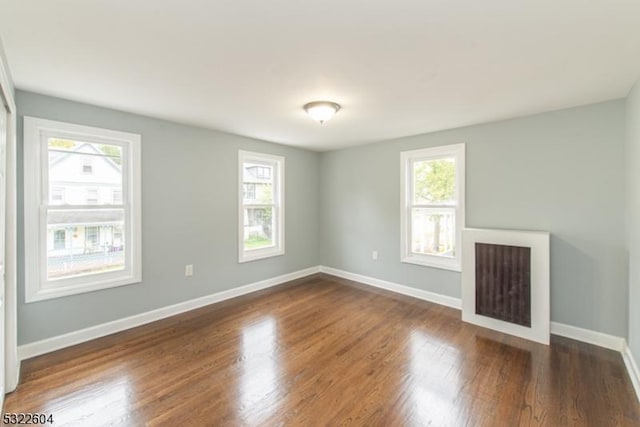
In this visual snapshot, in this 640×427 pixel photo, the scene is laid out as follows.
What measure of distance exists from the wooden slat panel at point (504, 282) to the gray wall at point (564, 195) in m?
0.39

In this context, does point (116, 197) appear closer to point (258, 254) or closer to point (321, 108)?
point (258, 254)

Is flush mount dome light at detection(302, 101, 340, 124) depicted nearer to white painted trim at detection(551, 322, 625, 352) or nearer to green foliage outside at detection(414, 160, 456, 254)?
green foliage outside at detection(414, 160, 456, 254)

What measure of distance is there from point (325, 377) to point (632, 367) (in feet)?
7.95

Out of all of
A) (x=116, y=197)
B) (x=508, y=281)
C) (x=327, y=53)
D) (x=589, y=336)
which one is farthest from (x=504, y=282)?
(x=116, y=197)

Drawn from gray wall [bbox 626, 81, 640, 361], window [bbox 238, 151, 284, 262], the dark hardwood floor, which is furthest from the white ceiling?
the dark hardwood floor

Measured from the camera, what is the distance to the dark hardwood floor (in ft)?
6.04

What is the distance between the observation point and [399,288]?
4.28 meters

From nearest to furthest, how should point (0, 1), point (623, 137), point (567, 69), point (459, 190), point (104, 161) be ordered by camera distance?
1. point (0, 1)
2. point (567, 69)
3. point (623, 137)
4. point (104, 161)
5. point (459, 190)

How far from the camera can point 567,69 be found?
2053 mm

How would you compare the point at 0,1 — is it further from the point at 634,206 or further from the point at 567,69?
the point at 634,206

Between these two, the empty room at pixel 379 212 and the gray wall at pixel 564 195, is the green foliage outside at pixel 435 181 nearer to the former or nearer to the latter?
the empty room at pixel 379 212

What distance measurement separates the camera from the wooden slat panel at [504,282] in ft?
9.36

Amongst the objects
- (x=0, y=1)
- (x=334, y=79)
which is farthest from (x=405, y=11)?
(x=0, y=1)

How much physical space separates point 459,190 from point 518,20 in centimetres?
235
